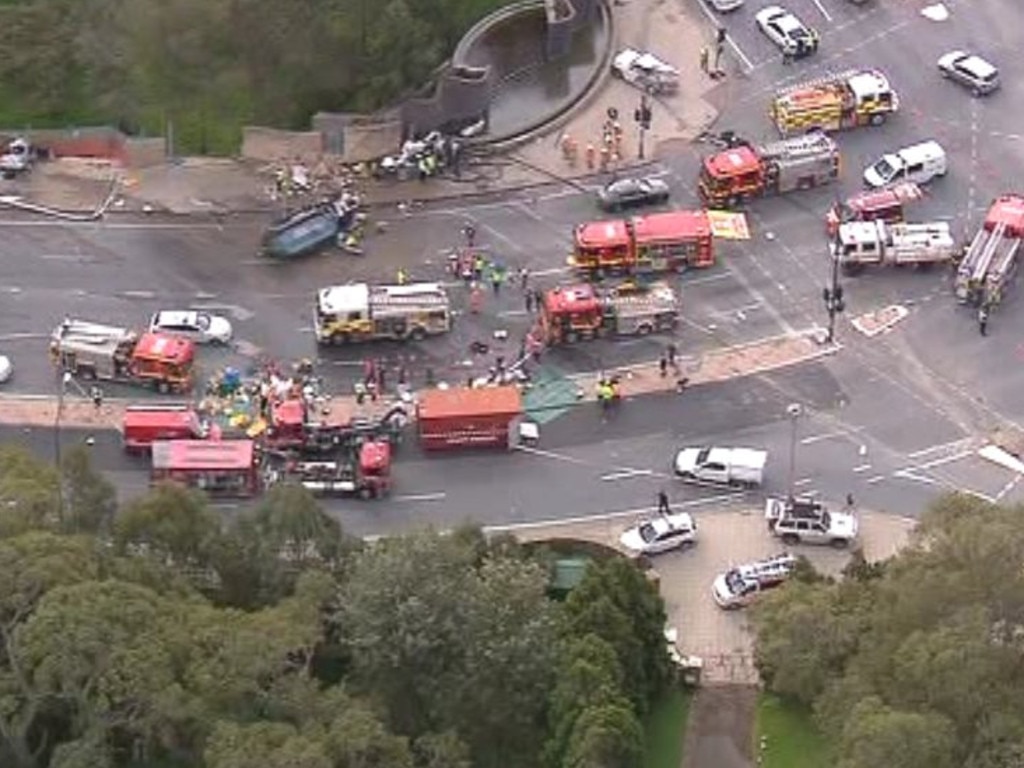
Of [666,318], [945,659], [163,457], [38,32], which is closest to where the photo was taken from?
[945,659]

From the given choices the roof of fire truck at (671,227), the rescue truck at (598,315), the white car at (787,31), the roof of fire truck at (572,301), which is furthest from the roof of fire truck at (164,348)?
the white car at (787,31)

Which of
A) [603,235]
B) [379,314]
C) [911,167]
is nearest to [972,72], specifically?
[911,167]

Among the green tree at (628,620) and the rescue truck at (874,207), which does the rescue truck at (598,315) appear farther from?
the green tree at (628,620)

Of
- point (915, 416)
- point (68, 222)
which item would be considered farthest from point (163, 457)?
point (915, 416)

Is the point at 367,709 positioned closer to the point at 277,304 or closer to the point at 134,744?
the point at 134,744

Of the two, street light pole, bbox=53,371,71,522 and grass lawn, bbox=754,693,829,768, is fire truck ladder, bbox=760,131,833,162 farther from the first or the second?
street light pole, bbox=53,371,71,522

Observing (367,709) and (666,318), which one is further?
(666,318)

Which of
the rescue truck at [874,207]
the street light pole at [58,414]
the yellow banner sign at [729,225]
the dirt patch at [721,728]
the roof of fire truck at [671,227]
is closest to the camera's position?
the dirt patch at [721,728]
